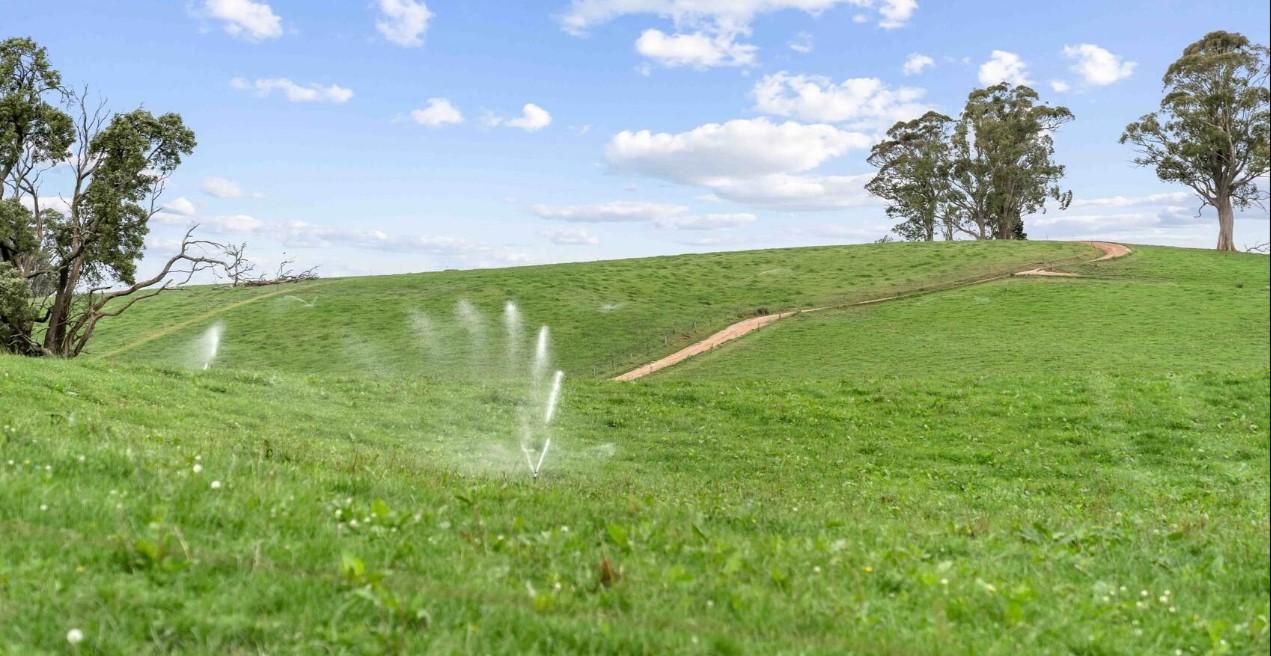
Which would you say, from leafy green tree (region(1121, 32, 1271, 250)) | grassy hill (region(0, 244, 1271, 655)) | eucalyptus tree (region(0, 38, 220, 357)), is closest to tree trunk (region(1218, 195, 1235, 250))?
leafy green tree (region(1121, 32, 1271, 250))

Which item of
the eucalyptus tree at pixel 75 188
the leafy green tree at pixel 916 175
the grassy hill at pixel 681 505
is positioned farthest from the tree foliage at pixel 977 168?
the eucalyptus tree at pixel 75 188

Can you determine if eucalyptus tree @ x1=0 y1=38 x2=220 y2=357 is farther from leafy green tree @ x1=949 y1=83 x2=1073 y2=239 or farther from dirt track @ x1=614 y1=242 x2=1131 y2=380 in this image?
leafy green tree @ x1=949 y1=83 x2=1073 y2=239

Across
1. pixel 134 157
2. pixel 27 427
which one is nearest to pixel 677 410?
pixel 27 427

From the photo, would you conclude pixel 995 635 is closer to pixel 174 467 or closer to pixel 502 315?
pixel 174 467

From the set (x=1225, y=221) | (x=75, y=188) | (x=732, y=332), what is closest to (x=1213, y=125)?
(x=1225, y=221)

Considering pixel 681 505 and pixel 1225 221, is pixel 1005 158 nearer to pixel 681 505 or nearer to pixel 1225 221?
pixel 1225 221

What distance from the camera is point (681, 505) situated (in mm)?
9727

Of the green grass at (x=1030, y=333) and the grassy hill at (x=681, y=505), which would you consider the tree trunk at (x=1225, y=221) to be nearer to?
the green grass at (x=1030, y=333)

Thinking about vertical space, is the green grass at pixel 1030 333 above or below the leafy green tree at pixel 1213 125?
below

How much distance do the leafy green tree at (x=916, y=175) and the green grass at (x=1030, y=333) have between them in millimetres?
42426

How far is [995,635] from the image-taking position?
234 inches

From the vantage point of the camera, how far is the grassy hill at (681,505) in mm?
5535

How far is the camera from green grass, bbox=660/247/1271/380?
4241 cm

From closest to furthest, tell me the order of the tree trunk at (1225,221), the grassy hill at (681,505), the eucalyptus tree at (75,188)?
the grassy hill at (681,505)
the eucalyptus tree at (75,188)
the tree trunk at (1225,221)
